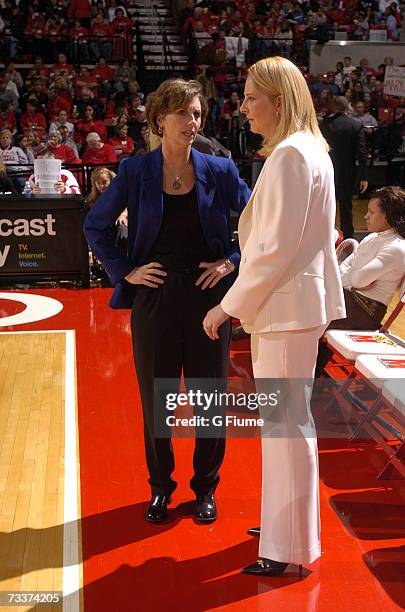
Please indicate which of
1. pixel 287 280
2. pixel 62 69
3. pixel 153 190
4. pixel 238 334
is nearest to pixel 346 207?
pixel 238 334

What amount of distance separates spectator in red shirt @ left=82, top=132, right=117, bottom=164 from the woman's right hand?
882 cm

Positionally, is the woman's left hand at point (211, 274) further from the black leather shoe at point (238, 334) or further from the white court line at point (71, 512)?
the black leather shoe at point (238, 334)

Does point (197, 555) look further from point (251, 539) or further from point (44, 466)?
point (44, 466)

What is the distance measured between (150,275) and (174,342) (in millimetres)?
302

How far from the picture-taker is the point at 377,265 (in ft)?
15.7

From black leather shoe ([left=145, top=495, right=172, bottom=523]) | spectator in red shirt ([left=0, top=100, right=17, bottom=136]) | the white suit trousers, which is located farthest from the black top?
spectator in red shirt ([left=0, top=100, right=17, bottom=136])

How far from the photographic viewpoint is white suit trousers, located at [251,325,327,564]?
2.80 m

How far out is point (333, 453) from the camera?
171 inches

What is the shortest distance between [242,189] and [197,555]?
1523mm

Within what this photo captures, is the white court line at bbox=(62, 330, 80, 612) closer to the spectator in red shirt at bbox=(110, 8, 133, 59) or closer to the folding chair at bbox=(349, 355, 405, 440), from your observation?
the folding chair at bbox=(349, 355, 405, 440)

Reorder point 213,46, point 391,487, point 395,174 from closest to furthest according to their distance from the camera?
point 391,487
point 395,174
point 213,46

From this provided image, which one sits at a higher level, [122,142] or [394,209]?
[394,209]

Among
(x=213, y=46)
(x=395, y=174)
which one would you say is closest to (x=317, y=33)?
(x=213, y=46)

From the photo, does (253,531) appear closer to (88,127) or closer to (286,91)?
(286,91)
